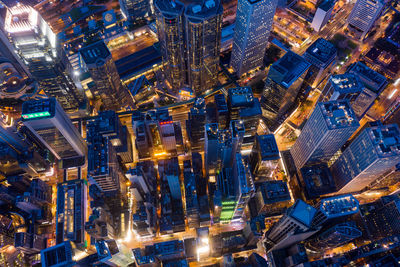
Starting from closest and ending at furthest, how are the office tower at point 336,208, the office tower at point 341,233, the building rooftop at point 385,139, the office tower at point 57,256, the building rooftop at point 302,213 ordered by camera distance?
the building rooftop at point 302,213 → the office tower at point 57,256 → the office tower at point 336,208 → the office tower at point 341,233 → the building rooftop at point 385,139

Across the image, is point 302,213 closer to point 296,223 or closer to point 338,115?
point 296,223

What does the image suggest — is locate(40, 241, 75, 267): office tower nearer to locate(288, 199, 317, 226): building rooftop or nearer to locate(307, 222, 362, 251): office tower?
locate(288, 199, 317, 226): building rooftop

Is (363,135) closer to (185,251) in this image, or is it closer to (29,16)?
(185,251)

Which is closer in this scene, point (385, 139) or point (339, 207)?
point (339, 207)

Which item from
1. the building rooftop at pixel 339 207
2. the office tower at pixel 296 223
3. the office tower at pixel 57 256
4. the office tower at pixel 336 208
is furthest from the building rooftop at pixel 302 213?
the office tower at pixel 57 256

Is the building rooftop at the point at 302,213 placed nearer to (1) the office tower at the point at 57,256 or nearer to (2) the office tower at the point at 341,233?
(2) the office tower at the point at 341,233

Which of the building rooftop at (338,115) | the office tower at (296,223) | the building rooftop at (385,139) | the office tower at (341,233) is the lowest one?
the office tower at (341,233)

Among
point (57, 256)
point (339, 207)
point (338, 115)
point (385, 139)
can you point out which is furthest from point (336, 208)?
point (57, 256)
